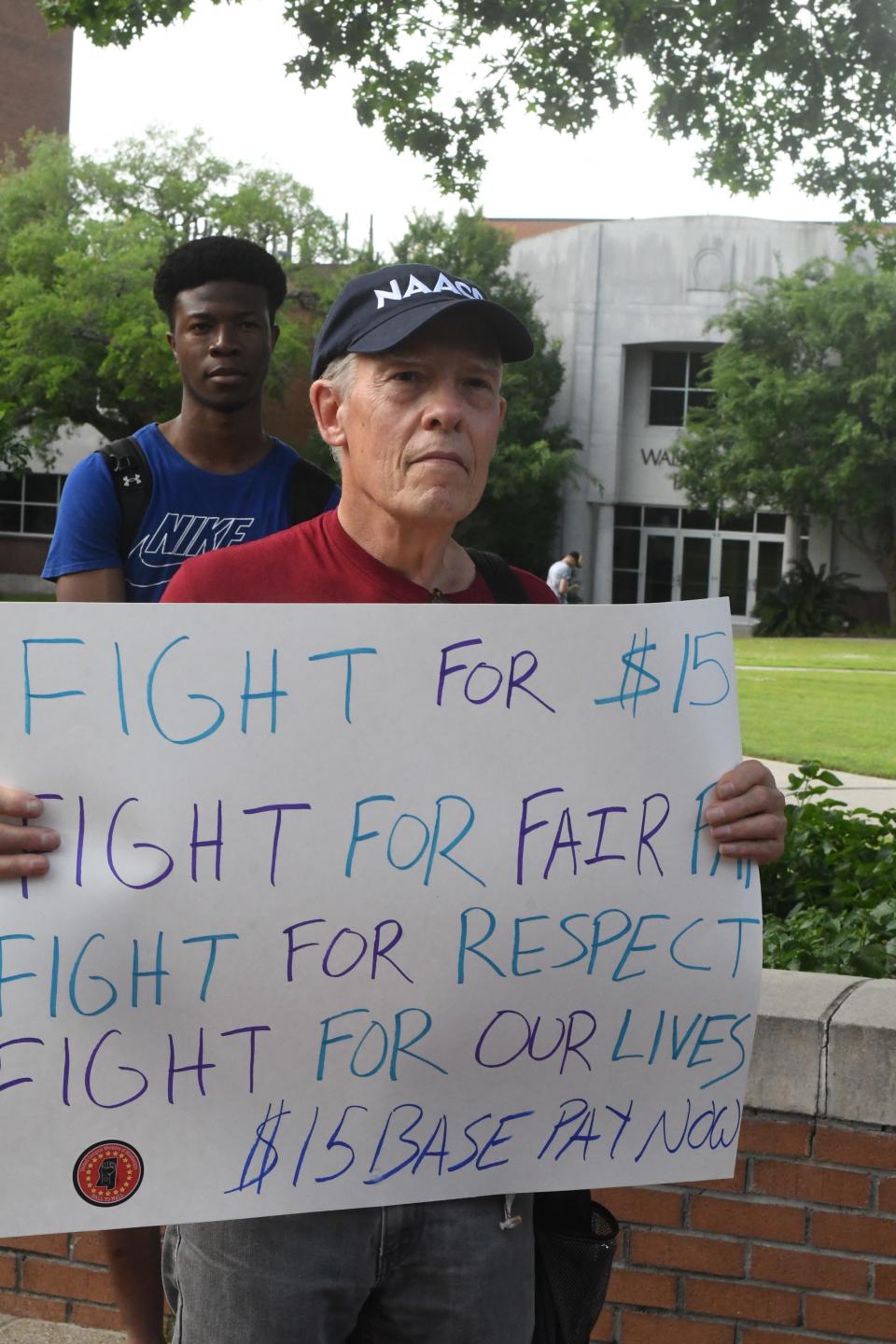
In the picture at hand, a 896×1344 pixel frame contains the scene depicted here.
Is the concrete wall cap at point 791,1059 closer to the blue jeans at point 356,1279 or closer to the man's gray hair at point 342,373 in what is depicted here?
the blue jeans at point 356,1279

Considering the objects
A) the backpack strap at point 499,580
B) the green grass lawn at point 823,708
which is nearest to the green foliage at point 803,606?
the green grass lawn at point 823,708

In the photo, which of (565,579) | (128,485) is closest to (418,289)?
(128,485)

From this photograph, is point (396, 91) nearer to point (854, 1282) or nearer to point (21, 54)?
point (854, 1282)

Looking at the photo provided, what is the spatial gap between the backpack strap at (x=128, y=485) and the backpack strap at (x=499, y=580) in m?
0.86

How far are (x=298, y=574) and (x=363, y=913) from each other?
1.51ft

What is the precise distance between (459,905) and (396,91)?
5.56 metres

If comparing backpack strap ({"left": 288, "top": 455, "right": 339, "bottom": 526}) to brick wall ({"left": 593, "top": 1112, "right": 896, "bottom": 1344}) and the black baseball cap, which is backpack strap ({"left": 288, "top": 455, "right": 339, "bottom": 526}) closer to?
the black baseball cap

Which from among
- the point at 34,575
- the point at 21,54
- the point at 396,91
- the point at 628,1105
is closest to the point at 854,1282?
the point at 628,1105

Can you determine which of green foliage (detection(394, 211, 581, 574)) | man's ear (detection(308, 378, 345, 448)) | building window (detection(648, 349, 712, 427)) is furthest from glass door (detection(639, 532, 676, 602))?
man's ear (detection(308, 378, 345, 448))

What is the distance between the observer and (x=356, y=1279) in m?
1.84

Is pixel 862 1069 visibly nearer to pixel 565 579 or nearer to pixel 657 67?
pixel 657 67

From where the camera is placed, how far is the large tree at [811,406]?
115 ft

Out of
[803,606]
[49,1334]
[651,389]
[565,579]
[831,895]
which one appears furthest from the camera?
[651,389]

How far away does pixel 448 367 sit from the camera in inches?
78.2
